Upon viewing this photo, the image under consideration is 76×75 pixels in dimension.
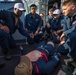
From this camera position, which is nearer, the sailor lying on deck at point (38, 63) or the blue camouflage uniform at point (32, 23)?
the sailor lying on deck at point (38, 63)

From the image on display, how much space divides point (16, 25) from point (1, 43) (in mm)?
734

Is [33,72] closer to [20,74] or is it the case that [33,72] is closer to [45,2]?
[20,74]

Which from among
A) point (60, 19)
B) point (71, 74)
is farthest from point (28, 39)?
point (71, 74)

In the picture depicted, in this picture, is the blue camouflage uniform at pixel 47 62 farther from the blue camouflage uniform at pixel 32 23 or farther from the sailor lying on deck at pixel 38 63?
the blue camouflage uniform at pixel 32 23

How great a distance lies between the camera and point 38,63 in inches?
110

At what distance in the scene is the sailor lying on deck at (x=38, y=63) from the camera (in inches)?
91.2

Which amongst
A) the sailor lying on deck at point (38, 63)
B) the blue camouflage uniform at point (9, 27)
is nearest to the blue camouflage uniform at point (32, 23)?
the blue camouflage uniform at point (9, 27)

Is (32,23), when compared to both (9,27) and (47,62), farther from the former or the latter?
(47,62)

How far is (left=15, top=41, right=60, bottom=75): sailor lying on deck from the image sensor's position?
7.60 ft

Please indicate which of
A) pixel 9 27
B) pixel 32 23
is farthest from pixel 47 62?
pixel 32 23

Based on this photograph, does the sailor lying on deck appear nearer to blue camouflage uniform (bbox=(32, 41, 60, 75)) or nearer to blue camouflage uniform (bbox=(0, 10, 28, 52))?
blue camouflage uniform (bbox=(32, 41, 60, 75))

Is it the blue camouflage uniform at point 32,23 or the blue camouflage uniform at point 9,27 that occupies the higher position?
the blue camouflage uniform at point 9,27

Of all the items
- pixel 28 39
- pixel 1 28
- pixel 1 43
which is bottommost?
pixel 28 39

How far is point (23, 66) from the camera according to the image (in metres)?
2.32
